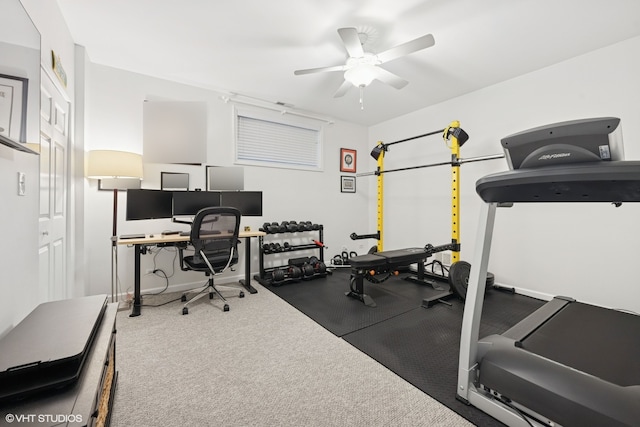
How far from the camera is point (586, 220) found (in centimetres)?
277

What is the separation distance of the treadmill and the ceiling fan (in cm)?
129

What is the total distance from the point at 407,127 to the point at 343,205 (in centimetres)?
178

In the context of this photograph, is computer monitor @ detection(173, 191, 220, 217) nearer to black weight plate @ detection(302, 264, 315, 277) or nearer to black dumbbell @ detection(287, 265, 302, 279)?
black dumbbell @ detection(287, 265, 302, 279)

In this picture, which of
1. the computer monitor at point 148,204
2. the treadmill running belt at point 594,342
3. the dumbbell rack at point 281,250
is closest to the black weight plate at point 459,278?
the treadmill running belt at point 594,342

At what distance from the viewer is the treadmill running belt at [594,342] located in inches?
53.9

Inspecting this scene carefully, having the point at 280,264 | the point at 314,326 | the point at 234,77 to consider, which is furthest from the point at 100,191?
the point at 314,326

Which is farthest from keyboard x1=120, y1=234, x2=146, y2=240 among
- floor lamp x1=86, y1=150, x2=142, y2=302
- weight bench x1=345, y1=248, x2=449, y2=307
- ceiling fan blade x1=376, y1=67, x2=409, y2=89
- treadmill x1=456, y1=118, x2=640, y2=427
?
treadmill x1=456, y1=118, x2=640, y2=427

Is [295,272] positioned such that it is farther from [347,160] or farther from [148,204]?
[347,160]

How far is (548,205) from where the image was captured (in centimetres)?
301

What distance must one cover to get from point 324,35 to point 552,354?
2.96 m

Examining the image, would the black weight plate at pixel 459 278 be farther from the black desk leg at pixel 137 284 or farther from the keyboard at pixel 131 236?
the keyboard at pixel 131 236

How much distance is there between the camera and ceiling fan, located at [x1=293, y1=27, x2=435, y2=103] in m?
2.02

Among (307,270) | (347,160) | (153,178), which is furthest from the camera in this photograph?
(347,160)
